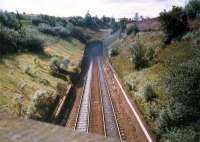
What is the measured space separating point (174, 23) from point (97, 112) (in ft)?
68.2

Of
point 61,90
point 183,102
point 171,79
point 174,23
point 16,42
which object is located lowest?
point 61,90

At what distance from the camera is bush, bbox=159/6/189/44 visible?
46562 millimetres

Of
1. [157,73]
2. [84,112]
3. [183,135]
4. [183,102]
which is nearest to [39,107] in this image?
[84,112]

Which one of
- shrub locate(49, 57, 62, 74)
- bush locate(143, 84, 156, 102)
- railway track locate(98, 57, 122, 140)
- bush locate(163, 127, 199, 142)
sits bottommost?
railway track locate(98, 57, 122, 140)

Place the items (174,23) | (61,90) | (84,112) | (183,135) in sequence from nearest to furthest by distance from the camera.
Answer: (183,135), (84,112), (61,90), (174,23)

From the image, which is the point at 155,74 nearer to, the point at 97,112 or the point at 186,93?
the point at 97,112

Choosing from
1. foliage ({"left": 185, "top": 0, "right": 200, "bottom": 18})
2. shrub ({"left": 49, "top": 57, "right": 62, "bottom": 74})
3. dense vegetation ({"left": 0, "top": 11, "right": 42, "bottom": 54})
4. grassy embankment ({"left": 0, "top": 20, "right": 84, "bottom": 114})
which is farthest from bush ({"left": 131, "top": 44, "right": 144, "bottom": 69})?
dense vegetation ({"left": 0, "top": 11, "right": 42, "bottom": 54})

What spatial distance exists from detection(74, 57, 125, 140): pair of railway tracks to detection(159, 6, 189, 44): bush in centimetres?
1159

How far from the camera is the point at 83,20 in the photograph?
169875mm

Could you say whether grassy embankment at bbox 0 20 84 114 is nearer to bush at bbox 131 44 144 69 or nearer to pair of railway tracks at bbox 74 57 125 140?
pair of railway tracks at bbox 74 57 125 140

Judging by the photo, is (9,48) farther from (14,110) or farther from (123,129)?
(123,129)

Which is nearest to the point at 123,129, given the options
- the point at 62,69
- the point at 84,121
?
the point at 84,121

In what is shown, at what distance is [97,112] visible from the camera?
108ft

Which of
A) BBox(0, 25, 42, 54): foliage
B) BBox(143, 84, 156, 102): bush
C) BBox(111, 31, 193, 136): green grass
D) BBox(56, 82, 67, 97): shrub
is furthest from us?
BBox(0, 25, 42, 54): foliage
